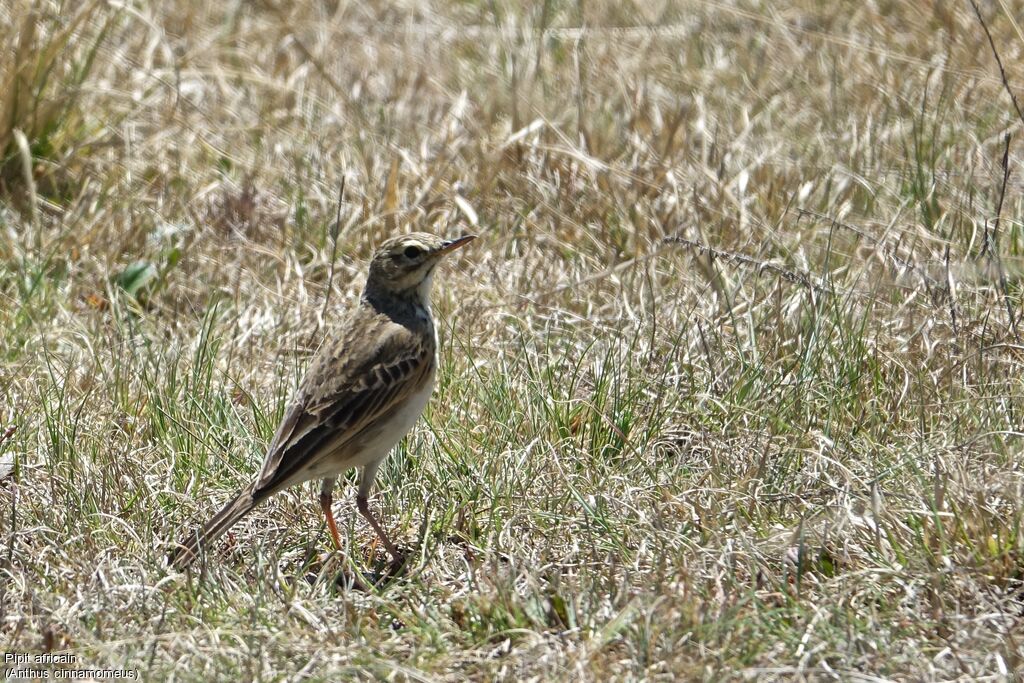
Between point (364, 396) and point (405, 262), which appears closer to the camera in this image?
point (364, 396)

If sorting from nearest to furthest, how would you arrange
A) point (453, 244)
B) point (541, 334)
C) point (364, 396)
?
point (364, 396) → point (453, 244) → point (541, 334)

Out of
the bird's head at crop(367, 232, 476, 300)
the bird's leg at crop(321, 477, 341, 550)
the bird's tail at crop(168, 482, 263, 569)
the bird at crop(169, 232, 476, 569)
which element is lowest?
the bird's leg at crop(321, 477, 341, 550)

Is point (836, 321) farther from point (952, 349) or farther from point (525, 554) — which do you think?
point (525, 554)

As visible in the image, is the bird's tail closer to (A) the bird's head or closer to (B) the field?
(B) the field

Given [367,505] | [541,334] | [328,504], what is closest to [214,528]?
[328,504]

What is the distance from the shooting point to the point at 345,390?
193 inches

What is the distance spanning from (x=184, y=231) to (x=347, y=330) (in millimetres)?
2354

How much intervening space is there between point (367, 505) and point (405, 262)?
0.92m

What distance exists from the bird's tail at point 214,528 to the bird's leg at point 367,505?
16.3 inches

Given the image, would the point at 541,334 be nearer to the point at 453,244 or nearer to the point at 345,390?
the point at 453,244

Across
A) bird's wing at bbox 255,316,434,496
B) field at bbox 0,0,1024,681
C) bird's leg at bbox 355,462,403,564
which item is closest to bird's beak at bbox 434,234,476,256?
bird's wing at bbox 255,316,434,496

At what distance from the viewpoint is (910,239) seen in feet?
21.0

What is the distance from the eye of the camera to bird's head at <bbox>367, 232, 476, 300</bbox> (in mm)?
5309

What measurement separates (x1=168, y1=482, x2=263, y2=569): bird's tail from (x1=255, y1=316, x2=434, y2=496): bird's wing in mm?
58
